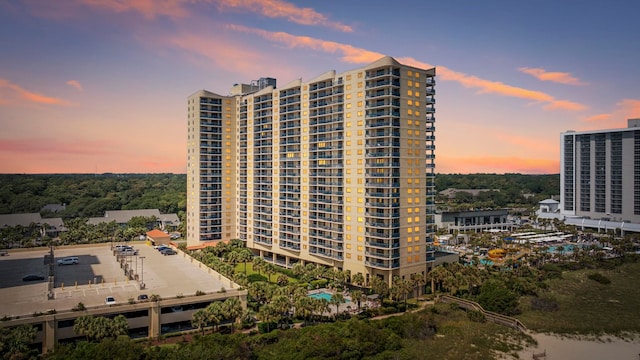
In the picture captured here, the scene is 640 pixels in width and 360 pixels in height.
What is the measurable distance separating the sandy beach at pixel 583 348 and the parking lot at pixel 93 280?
1924 inches

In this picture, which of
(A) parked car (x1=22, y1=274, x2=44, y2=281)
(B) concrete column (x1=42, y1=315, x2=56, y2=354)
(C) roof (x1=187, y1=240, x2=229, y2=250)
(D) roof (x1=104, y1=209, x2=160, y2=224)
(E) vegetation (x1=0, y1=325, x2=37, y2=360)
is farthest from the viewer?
(D) roof (x1=104, y1=209, x2=160, y2=224)

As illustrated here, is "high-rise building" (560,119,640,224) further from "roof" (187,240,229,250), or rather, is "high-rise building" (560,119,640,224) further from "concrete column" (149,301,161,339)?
"concrete column" (149,301,161,339)

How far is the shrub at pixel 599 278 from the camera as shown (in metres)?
97.9

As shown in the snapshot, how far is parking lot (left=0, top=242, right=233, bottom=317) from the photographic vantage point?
68644mm

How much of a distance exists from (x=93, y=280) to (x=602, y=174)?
184450 millimetres

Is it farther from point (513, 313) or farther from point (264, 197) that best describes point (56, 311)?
point (513, 313)

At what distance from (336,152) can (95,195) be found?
139412mm

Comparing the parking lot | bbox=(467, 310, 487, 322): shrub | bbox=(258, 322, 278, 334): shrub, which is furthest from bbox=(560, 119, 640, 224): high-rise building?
the parking lot

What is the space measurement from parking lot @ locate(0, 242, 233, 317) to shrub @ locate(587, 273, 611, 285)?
79050mm

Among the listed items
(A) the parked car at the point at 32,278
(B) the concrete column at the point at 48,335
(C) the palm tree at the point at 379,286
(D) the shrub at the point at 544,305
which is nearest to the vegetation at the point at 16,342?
(B) the concrete column at the point at 48,335

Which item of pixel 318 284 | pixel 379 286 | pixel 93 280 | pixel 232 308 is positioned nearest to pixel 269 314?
pixel 232 308

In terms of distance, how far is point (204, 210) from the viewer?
412ft

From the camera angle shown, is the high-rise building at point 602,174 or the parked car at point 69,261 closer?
the parked car at point 69,261

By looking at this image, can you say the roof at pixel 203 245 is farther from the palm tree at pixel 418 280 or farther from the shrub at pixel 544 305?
the shrub at pixel 544 305
